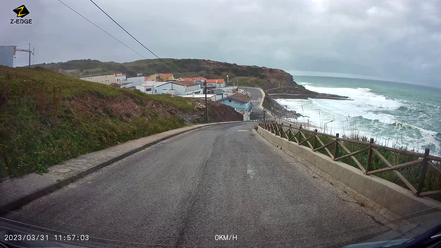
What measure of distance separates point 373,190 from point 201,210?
11.5 feet

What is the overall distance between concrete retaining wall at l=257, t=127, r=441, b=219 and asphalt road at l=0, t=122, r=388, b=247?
0.97 ft

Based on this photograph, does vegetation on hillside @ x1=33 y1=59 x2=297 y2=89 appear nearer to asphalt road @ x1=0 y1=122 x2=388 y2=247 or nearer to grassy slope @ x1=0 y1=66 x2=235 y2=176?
grassy slope @ x1=0 y1=66 x2=235 y2=176

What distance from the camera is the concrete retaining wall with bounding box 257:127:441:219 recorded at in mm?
4988

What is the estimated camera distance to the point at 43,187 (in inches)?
252

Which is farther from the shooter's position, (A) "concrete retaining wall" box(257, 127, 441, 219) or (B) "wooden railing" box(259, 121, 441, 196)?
(B) "wooden railing" box(259, 121, 441, 196)

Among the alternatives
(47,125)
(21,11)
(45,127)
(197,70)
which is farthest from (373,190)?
(197,70)

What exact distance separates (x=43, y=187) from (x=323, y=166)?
7.21m

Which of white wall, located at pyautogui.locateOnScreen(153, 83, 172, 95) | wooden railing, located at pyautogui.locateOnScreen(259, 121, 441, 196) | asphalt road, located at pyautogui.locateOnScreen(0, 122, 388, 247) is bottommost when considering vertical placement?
asphalt road, located at pyautogui.locateOnScreen(0, 122, 388, 247)

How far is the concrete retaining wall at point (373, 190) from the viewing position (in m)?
4.99

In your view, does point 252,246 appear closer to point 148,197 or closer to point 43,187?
point 148,197

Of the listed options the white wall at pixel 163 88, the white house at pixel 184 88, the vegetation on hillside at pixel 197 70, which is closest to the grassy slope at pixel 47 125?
the white wall at pixel 163 88

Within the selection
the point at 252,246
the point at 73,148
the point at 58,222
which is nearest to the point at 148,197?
the point at 58,222

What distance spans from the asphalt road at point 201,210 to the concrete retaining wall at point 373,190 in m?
0.30

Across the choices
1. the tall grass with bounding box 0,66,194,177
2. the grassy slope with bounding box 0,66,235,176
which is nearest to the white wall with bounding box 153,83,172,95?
the grassy slope with bounding box 0,66,235,176
